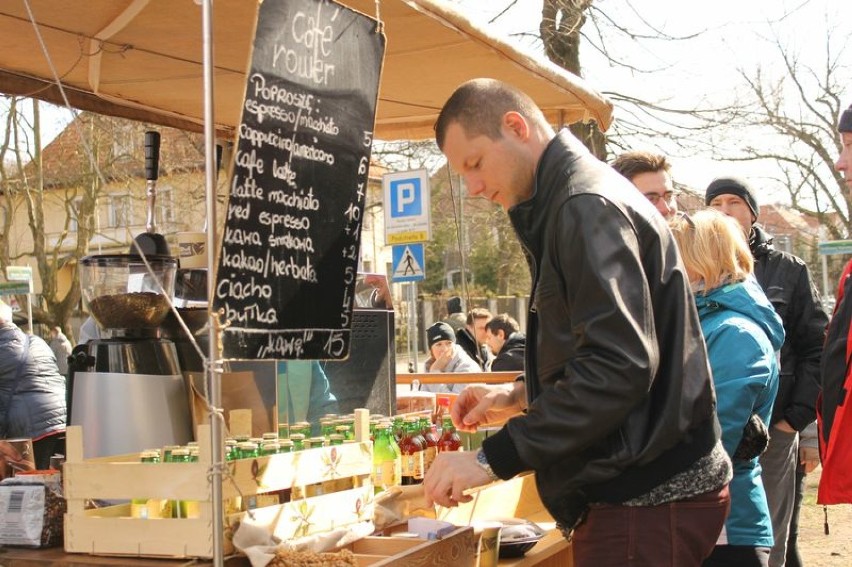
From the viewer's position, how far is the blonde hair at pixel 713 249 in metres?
3.26

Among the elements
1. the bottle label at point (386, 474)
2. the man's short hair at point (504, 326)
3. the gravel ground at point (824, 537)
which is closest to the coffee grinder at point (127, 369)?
the bottle label at point (386, 474)

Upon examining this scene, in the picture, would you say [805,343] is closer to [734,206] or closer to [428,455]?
[734,206]

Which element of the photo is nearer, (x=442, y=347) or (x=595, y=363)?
(x=595, y=363)

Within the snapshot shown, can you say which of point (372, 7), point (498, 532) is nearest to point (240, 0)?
point (372, 7)

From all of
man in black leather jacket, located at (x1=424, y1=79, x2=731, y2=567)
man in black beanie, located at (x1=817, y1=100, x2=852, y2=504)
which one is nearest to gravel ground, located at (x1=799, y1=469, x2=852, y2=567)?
man in black beanie, located at (x1=817, y1=100, x2=852, y2=504)

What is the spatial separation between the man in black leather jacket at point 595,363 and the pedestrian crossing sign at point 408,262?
937 centimetres

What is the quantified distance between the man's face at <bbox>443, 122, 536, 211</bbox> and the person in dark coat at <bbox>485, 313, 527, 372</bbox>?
5.55 metres

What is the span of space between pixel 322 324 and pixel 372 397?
1.34 m

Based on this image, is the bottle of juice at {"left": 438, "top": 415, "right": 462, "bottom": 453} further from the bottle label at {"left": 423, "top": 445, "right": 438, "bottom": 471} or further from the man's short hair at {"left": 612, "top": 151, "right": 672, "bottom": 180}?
the man's short hair at {"left": 612, "top": 151, "right": 672, "bottom": 180}

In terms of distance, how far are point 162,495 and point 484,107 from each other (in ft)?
3.97

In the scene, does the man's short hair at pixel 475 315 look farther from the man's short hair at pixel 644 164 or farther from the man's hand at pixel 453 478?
the man's hand at pixel 453 478

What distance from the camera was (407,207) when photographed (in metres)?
11.3

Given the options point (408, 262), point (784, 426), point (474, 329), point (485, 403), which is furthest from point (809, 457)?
point (408, 262)

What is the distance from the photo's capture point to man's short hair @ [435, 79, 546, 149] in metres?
2.33
